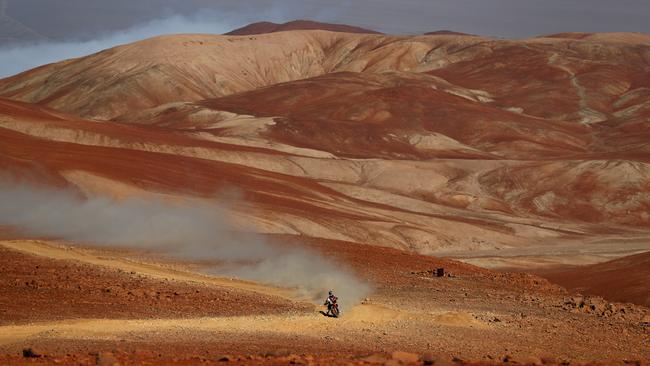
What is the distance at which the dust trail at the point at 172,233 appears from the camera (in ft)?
97.7

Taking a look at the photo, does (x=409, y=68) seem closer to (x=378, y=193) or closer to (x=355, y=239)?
(x=378, y=193)

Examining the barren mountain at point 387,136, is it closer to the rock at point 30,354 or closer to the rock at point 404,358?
the rock at point 404,358

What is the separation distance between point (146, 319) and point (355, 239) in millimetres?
36380

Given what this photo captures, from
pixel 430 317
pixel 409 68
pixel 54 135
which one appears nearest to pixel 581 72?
pixel 409 68

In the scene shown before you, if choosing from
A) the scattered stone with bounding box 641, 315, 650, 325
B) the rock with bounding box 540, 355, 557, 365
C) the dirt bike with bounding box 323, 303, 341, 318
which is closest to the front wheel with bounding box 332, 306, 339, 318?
the dirt bike with bounding box 323, 303, 341, 318

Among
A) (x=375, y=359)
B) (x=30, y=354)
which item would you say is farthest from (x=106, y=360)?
(x=375, y=359)

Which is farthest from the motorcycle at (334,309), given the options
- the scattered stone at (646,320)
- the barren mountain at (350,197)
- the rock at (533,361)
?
the scattered stone at (646,320)

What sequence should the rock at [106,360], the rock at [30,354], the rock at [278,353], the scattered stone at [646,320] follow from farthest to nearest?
1. the scattered stone at [646,320]
2. the rock at [278,353]
3. the rock at [30,354]
4. the rock at [106,360]

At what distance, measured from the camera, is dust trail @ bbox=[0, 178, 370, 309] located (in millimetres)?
29778

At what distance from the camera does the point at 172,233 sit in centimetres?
3938

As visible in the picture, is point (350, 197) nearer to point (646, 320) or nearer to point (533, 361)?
point (646, 320)

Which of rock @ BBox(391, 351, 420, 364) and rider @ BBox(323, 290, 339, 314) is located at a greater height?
rider @ BBox(323, 290, 339, 314)

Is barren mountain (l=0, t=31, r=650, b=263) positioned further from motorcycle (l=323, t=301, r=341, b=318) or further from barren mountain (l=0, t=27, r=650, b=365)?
motorcycle (l=323, t=301, r=341, b=318)

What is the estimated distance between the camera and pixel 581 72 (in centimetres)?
18038
